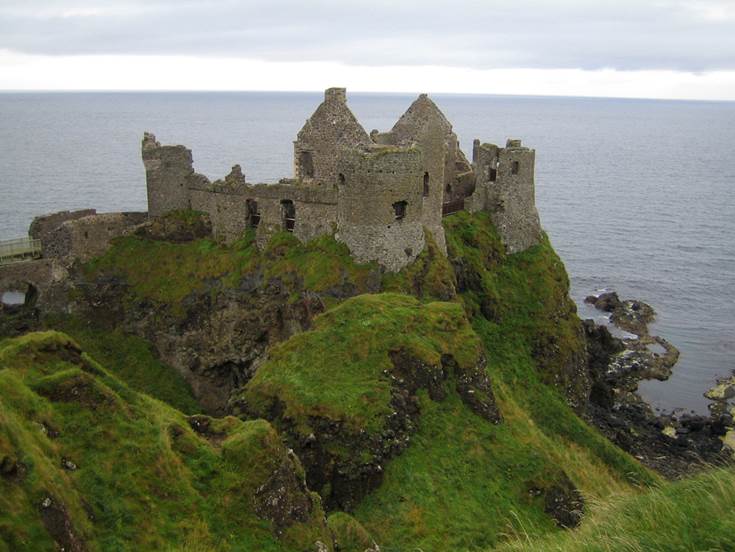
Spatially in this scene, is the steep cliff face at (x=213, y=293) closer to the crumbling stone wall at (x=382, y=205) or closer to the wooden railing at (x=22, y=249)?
the crumbling stone wall at (x=382, y=205)

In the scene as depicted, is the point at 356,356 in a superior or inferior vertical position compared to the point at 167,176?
inferior

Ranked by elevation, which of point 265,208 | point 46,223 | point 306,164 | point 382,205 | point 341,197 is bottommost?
point 46,223

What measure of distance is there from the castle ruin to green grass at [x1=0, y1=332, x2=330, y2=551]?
18725 millimetres

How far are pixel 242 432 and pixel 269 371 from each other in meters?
9.59

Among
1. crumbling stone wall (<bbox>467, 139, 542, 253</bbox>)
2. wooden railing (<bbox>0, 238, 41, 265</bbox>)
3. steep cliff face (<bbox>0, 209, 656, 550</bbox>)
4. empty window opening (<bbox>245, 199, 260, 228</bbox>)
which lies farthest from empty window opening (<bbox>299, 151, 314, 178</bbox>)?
wooden railing (<bbox>0, 238, 41, 265</bbox>)

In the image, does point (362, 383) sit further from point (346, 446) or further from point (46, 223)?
point (46, 223)

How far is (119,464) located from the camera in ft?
47.4

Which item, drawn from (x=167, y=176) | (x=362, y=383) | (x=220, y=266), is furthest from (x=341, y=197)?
(x=362, y=383)

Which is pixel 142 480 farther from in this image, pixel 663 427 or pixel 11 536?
pixel 663 427

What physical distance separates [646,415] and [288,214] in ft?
91.1

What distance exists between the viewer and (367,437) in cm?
2362

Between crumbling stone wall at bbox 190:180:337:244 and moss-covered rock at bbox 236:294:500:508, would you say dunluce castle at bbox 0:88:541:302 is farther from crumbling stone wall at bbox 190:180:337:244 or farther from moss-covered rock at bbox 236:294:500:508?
moss-covered rock at bbox 236:294:500:508

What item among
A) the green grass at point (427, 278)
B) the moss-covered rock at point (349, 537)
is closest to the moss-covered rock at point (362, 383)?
the green grass at point (427, 278)

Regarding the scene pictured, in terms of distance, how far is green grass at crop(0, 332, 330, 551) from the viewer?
1269cm
